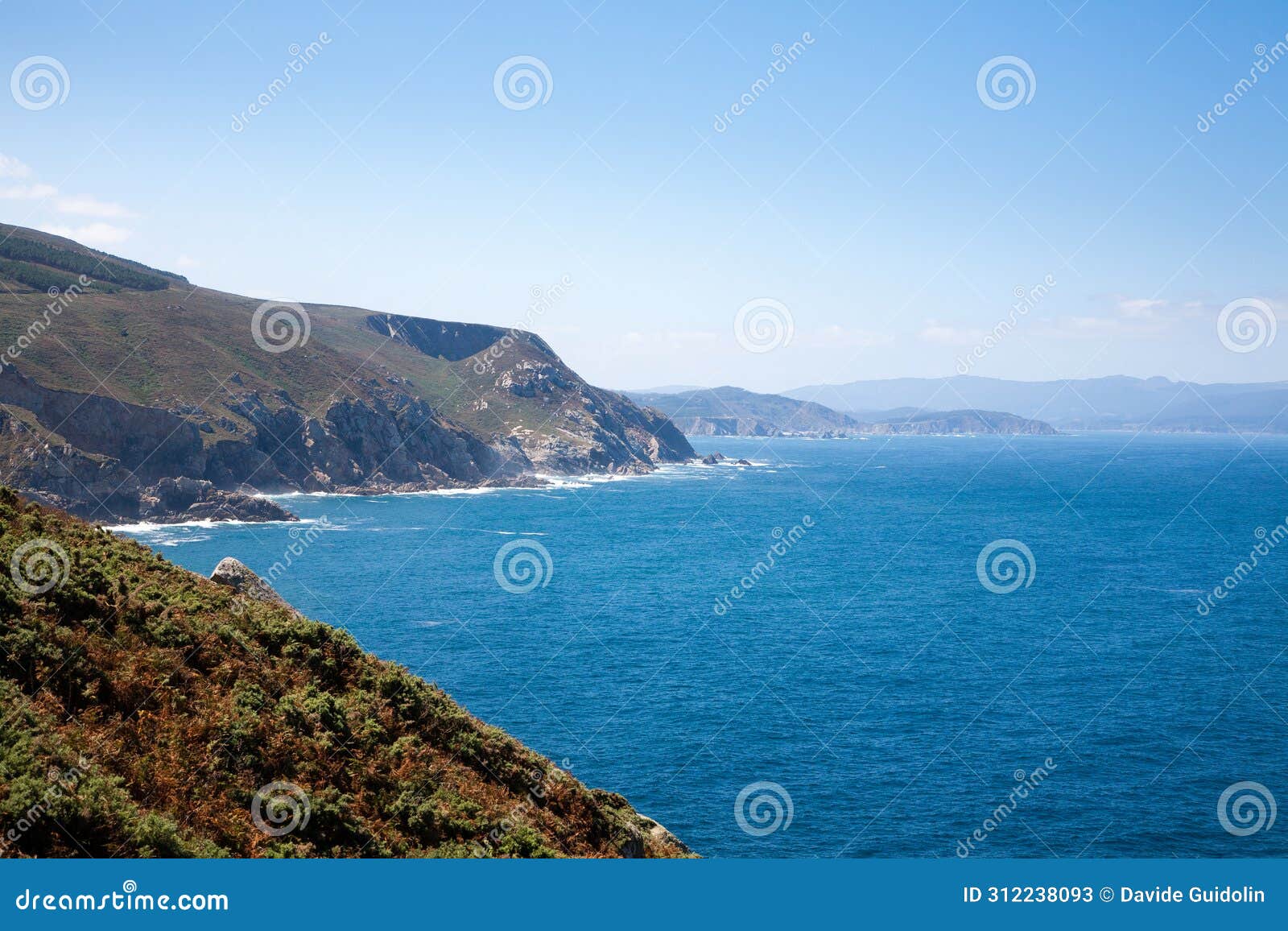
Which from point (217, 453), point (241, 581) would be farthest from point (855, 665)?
point (217, 453)

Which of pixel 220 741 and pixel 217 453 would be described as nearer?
pixel 220 741

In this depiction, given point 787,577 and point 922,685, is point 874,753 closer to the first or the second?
point 922,685

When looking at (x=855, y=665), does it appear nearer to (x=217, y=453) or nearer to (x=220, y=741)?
(x=220, y=741)

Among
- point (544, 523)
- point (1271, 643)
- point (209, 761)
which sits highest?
point (544, 523)

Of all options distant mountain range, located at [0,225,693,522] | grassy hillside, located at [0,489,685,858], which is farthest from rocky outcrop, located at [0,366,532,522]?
grassy hillside, located at [0,489,685,858]

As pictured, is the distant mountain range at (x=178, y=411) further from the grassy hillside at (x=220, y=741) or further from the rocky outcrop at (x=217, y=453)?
the grassy hillside at (x=220, y=741)

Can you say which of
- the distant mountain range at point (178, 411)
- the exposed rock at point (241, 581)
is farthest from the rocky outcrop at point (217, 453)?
the exposed rock at point (241, 581)

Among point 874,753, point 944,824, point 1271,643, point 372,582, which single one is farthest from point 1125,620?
point 372,582
